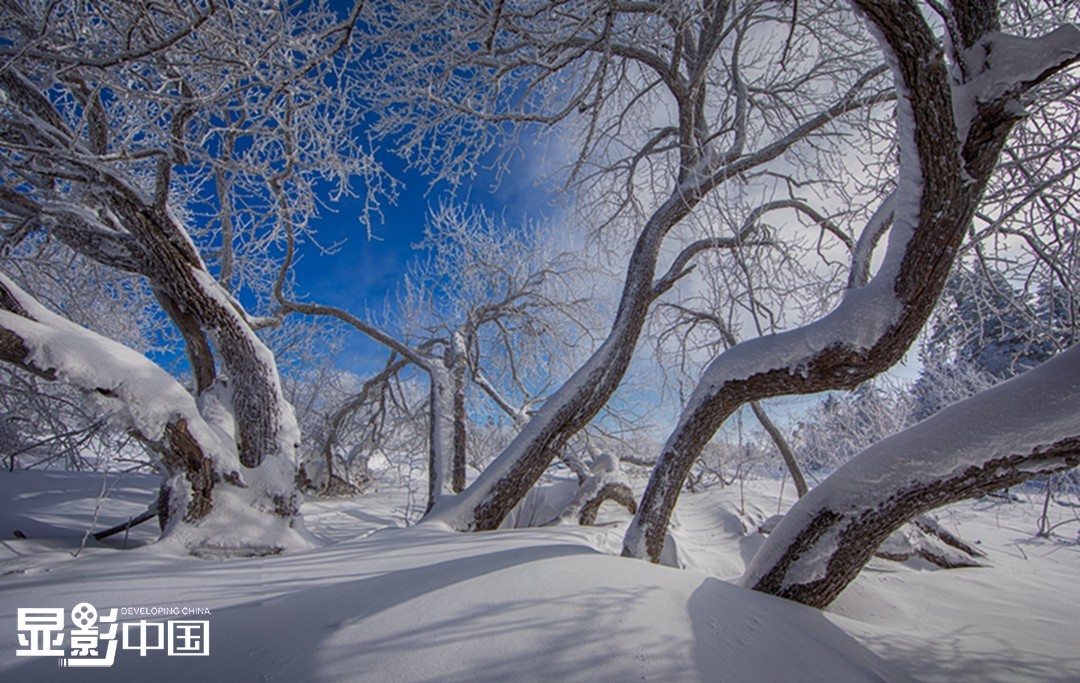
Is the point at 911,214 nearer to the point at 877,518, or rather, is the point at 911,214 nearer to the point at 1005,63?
the point at 1005,63

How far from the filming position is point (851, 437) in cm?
881

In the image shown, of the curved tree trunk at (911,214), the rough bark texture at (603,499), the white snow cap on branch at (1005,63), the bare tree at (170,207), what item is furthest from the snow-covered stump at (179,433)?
the white snow cap on branch at (1005,63)

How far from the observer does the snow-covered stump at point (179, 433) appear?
2.58 metres

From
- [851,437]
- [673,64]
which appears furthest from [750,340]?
[851,437]

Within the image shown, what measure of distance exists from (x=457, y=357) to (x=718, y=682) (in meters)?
4.91

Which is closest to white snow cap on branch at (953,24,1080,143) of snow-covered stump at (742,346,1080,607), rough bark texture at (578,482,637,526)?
snow-covered stump at (742,346,1080,607)

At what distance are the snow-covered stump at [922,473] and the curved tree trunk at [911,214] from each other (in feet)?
1.38

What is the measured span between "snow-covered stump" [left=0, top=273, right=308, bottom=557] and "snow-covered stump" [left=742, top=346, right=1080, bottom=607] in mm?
3380

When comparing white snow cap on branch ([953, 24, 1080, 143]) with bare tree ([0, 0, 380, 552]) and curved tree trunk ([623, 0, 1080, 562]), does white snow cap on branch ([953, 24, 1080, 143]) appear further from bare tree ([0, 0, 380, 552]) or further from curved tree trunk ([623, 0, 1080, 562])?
bare tree ([0, 0, 380, 552])

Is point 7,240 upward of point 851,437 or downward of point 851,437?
upward

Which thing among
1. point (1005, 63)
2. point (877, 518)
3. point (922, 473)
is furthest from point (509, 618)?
point (1005, 63)

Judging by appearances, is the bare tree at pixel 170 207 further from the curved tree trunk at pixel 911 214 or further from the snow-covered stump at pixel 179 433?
the curved tree trunk at pixel 911 214

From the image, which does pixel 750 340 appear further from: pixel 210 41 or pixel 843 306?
pixel 210 41

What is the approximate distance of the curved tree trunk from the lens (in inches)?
60.6
